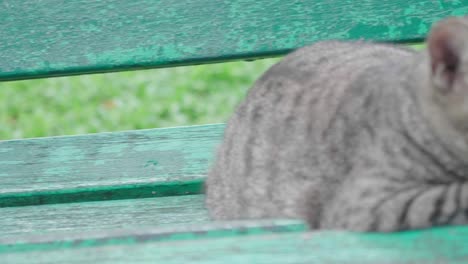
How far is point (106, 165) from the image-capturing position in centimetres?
297

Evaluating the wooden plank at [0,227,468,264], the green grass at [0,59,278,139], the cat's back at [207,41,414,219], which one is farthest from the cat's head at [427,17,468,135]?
the green grass at [0,59,278,139]

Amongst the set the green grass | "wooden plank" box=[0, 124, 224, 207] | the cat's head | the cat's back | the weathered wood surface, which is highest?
the cat's head

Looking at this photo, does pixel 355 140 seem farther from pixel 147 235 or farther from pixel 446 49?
pixel 147 235

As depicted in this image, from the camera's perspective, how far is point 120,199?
110 inches

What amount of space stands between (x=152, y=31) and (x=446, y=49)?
4.13 feet

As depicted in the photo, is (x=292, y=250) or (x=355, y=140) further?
(x=355, y=140)

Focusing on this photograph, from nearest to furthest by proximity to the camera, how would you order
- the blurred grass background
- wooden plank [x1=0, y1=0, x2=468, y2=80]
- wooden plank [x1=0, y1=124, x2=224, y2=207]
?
wooden plank [x1=0, y1=124, x2=224, y2=207] < wooden plank [x1=0, y1=0, x2=468, y2=80] < the blurred grass background

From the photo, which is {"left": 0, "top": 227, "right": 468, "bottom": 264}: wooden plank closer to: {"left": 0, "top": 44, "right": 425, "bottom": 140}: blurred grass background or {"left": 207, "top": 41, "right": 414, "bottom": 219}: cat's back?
{"left": 207, "top": 41, "right": 414, "bottom": 219}: cat's back

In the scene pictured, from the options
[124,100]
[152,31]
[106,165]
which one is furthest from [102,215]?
[124,100]

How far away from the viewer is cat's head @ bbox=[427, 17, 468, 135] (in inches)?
76.7

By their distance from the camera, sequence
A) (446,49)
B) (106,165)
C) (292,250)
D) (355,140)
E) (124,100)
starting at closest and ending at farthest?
(292,250) < (446,49) < (355,140) < (106,165) < (124,100)

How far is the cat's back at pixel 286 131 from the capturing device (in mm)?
2479

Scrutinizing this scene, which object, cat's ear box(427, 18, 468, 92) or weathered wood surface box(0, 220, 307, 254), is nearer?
weathered wood surface box(0, 220, 307, 254)

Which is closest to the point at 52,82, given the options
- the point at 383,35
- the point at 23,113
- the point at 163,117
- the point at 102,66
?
the point at 23,113
